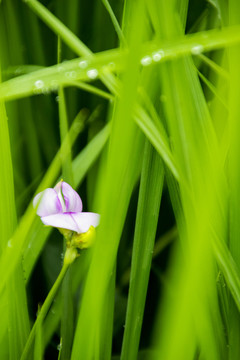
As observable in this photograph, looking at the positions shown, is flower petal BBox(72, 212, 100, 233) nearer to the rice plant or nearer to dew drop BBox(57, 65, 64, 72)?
the rice plant

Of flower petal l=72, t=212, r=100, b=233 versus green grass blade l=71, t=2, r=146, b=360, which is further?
flower petal l=72, t=212, r=100, b=233

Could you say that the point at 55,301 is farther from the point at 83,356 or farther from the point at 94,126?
the point at 94,126

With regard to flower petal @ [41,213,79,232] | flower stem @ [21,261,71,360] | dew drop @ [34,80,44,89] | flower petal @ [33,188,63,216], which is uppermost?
dew drop @ [34,80,44,89]

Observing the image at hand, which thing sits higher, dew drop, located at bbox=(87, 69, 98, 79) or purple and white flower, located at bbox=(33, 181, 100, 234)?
dew drop, located at bbox=(87, 69, 98, 79)

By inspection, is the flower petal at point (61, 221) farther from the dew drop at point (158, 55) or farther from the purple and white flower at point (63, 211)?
the dew drop at point (158, 55)

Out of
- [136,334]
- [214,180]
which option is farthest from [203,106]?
[136,334]

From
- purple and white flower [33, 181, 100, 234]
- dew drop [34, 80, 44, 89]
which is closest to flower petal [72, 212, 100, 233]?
purple and white flower [33, 181, 100, 234]

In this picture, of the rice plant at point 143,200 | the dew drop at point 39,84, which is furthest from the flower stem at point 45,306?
the dew drop at point 39,84
